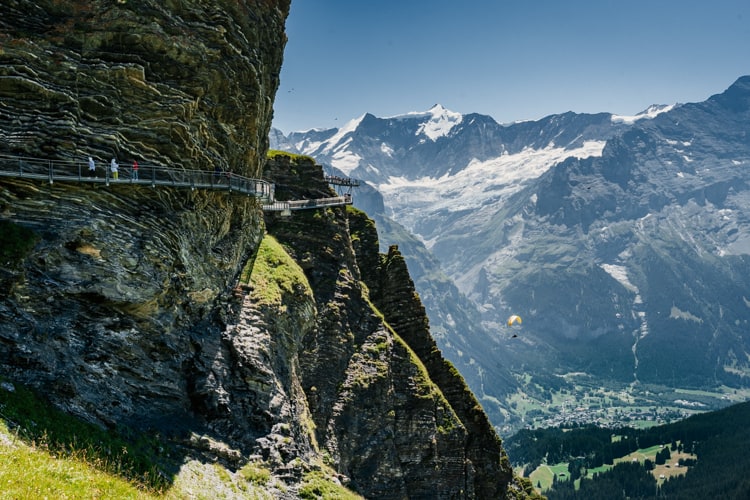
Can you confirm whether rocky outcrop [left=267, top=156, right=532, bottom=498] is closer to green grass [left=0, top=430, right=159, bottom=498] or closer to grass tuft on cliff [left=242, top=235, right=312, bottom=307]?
grass tuft on cliff [left=242, top=235, right=312, bottom=307]

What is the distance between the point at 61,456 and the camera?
21.3m

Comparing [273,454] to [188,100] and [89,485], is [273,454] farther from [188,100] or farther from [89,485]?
[188,100]

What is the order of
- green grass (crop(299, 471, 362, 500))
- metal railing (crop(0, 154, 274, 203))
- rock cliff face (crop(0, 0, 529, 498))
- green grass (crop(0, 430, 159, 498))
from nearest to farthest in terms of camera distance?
green grass (crop(0, 430, 159, 498)) → rock cliff face (crop(0, 0, 529, 498)) → metal railing (crop(0, 154, 274, 203)) → green grass (crop(299, 471, 362, 500))

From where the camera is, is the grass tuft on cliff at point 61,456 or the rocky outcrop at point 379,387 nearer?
the grass tuft on cliff at point 61,456

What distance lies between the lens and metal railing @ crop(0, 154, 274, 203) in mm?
31766

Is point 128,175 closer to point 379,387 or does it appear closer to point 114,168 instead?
point 114,168

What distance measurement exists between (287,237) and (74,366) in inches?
1492

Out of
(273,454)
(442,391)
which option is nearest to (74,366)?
(273,454)

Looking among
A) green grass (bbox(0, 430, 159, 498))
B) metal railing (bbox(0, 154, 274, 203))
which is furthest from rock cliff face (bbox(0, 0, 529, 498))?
green grass (bbox(0, 430, 159, 498))

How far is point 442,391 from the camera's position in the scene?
6769 centimetres

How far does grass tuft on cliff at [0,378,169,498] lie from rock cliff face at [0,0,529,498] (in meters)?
1.85

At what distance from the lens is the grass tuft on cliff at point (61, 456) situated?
1836 cm

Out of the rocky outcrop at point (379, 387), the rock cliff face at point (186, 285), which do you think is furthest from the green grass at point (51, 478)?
the rocky outcrop at point (379, 387)

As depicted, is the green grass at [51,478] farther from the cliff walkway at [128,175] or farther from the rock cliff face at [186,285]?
the cliff walkway at [128,175]
